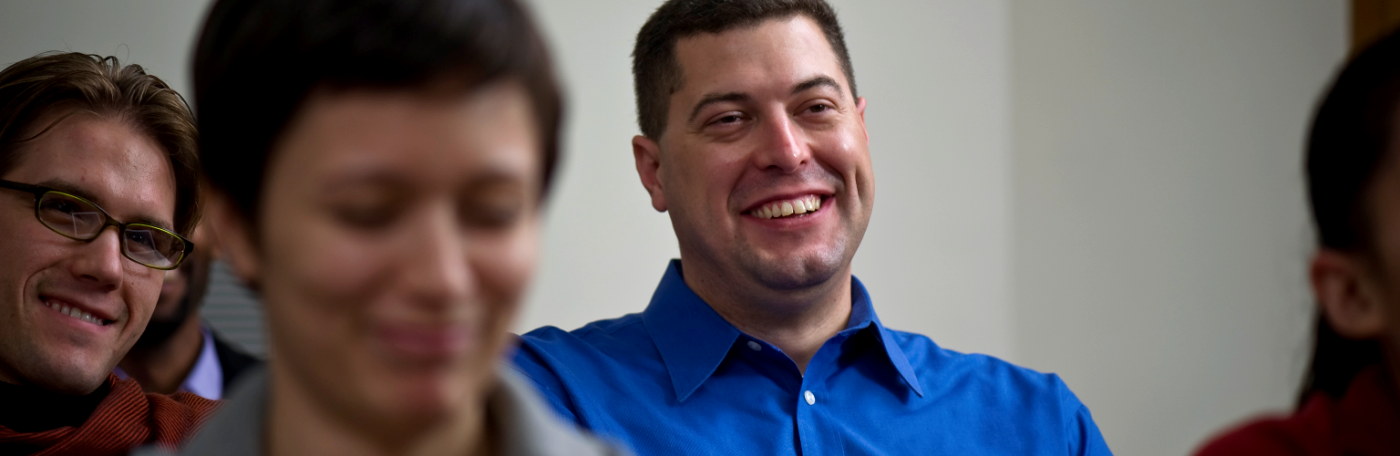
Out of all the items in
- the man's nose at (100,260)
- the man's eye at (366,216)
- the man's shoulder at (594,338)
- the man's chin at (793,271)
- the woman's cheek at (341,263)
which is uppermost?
the man's eye at (366,216)

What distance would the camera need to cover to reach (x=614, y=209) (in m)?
2.92

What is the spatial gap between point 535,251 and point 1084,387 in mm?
3131

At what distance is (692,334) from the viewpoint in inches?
65.5

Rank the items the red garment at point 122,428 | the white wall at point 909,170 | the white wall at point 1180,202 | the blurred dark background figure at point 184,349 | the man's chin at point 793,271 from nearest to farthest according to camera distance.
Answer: the red garment at point 122,428, the man's chin at point 793,271, the blurred dark background figure at point 184,349, the white wall at point 909,170, the white wall at point 1180,202

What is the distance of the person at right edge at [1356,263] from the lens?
0.73m

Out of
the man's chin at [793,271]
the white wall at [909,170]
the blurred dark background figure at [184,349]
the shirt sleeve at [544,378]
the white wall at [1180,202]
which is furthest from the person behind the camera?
the white wall at [1180,202]

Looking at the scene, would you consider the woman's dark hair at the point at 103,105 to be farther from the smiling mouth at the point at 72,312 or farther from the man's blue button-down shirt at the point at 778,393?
the man's blue button-down shirt at the point at 778,393

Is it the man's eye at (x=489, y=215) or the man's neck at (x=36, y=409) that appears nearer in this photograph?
the man's eye at (x=489, y=215)

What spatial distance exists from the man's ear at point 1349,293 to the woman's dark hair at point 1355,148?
0.04 feet

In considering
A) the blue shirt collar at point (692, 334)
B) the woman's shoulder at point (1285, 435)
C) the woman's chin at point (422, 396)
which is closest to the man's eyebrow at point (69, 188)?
the blue shirt collar at point (692, 334)

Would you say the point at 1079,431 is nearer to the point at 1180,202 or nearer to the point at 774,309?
the point at 774,309

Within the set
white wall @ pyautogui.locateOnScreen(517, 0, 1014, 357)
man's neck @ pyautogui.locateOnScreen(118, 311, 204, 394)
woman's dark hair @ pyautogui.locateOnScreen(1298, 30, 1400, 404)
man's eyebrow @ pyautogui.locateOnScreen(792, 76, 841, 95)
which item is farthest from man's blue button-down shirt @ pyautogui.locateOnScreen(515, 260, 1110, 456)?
man's neck @ pyautogui.locateOnScreen(118, 311, 204, 394)

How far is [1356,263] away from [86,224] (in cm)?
148

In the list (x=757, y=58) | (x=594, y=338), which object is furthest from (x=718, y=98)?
(x=594, y=338)
